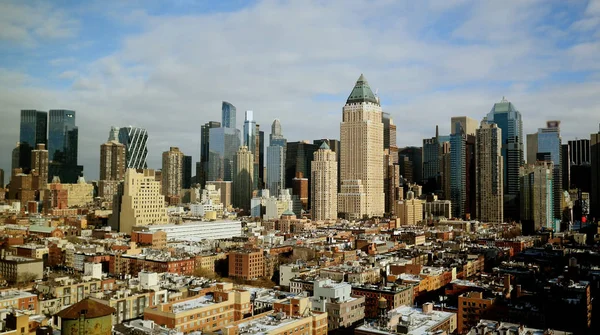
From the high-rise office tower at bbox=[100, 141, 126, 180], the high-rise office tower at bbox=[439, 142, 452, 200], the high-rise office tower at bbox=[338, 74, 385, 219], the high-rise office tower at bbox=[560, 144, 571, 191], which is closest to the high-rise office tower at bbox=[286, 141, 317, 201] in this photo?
the high-rise office tower at bbox=[439, 142, 452, 200]

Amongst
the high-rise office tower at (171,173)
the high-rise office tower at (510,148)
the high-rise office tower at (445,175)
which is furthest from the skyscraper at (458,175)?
the high-rise office tower at (171,173)

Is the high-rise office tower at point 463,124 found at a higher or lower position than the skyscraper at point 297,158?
higher

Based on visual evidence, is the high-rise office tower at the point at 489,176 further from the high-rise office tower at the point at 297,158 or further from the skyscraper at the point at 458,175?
the high-rise office tower at the point at 297,158

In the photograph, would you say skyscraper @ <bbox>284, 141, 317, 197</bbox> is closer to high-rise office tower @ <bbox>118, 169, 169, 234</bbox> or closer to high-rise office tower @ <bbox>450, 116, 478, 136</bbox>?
high-rise office tower @ <bbox>450, 116, 478, 136</bbox>

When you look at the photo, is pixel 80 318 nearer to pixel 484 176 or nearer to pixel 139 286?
pixel 139 286

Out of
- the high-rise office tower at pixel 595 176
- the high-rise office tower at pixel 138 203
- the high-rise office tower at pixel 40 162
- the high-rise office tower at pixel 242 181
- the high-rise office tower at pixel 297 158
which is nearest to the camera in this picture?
the high-rise office tower at pixel 138 203

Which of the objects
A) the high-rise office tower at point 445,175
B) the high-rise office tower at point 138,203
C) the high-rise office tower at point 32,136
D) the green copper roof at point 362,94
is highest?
the green copper roof at point 362,94

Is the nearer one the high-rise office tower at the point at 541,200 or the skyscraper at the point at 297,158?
the high-rise office tower at the point at 541,200
